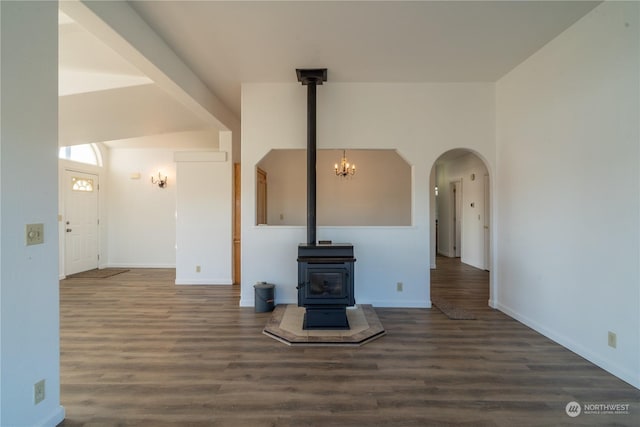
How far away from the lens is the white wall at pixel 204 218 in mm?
5137

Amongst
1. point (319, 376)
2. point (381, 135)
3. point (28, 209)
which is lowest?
point (319, 376)

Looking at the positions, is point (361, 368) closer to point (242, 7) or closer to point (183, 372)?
point (183, 372)

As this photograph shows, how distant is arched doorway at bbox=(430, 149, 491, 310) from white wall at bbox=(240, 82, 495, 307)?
2.09ft

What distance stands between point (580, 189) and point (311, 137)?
275 cm

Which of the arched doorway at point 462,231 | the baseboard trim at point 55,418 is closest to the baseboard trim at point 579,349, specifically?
the arched doorway at point 462,231

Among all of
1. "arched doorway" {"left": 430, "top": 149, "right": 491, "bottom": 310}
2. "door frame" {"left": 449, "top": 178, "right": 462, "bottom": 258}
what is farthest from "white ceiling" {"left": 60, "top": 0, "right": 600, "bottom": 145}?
"door frame" {"left": 449, "top": 178, "right": 462, "bottom": 258}

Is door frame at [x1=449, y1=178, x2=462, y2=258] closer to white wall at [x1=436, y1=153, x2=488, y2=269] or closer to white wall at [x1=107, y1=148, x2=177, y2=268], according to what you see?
white wall at [x1=436, y1=153, x2=488, y2=269]

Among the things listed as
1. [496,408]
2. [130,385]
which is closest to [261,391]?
[130,385]

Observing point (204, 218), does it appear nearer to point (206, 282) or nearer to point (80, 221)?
point (206, 282)

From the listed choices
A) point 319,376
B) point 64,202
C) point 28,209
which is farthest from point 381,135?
point 64,202

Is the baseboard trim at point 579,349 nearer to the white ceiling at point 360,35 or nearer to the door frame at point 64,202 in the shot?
the white ceiling at point 360,35

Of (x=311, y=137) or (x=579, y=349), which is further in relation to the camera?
(x=311, y=137)

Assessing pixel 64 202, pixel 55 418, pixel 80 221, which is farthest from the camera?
pixel 80 221

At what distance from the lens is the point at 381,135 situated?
3947 mm
